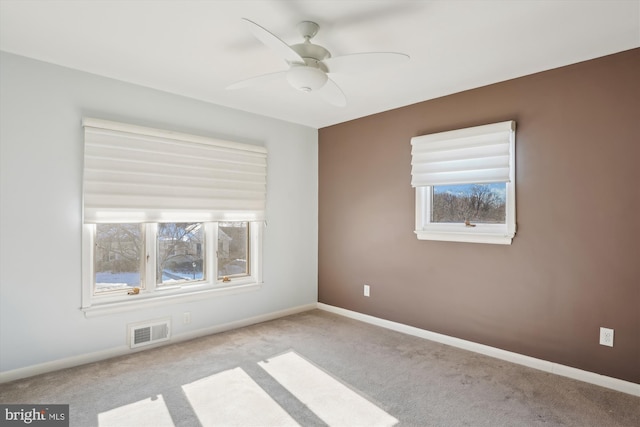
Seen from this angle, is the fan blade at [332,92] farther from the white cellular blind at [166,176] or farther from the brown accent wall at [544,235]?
the white cellular blind at [166,176]

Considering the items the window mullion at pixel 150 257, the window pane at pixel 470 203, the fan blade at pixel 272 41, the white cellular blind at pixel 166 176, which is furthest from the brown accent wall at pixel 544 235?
the window mullion at pixel 150 257

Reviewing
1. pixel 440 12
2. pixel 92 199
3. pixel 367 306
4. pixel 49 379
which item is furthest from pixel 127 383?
pixel 440 12

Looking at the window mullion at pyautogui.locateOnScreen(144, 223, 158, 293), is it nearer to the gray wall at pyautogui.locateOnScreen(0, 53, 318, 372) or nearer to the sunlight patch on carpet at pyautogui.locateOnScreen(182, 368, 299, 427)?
the gray wall at pyautogui.locateOnScreen(0, 53, 318, 372)

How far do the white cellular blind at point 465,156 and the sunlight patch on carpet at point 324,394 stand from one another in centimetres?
200

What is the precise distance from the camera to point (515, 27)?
2.18 metres

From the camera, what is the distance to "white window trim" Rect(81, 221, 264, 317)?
286cm

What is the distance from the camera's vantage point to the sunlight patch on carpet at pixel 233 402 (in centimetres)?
210

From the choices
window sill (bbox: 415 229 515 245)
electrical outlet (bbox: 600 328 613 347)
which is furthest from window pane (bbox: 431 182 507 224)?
electrical outlet (bbox: 600 328 613 347)

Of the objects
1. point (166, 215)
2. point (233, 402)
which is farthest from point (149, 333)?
point (233, 402)

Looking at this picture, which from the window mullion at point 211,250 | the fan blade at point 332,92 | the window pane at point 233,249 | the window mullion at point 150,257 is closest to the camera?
the fan blade at point 332,92

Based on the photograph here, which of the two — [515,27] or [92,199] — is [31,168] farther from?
[515,27]

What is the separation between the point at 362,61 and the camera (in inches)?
82.0

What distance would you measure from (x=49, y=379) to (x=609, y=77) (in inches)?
181

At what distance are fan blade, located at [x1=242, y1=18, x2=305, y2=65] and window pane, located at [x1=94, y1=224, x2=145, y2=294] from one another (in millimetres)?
2186
